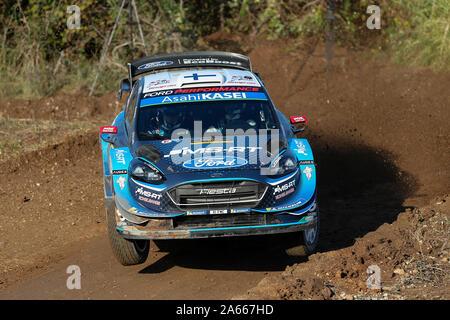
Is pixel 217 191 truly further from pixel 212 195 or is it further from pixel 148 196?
pixel 148 196

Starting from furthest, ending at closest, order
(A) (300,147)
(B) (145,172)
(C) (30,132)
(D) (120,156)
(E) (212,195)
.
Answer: (C) (30,132)
(A) (300,147)
(D) (120,156)
(B) (145,172)
(E) (212,195)

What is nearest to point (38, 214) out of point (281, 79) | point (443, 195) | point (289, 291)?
point (289, 291)

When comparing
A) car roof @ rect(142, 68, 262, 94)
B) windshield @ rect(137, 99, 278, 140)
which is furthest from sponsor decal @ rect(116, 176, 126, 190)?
car roof @ rect(142, 68, 262, 94)

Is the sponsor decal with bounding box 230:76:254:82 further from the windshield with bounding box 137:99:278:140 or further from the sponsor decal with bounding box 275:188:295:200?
the sponsor decal with bounding box 275:188:295:200

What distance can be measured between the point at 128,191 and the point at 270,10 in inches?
446

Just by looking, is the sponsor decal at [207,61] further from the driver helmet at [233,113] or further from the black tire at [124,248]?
the black tire at [124,248]

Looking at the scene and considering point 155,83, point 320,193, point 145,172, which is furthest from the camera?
point 320,193

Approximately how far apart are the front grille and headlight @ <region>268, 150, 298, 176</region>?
0.98 feet

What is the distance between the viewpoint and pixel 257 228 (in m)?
6.54

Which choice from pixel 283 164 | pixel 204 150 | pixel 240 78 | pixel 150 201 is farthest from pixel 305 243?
pixel 240 78

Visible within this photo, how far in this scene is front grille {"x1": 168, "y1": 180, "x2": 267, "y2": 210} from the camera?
6461 millimetres

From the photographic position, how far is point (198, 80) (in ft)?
26.7

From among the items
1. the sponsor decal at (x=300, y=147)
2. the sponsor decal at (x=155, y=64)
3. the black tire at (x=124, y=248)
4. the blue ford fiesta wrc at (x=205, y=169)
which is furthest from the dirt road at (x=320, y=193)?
the sponsor decal at (x=155, y=64)

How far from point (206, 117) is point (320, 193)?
299 centimetres
